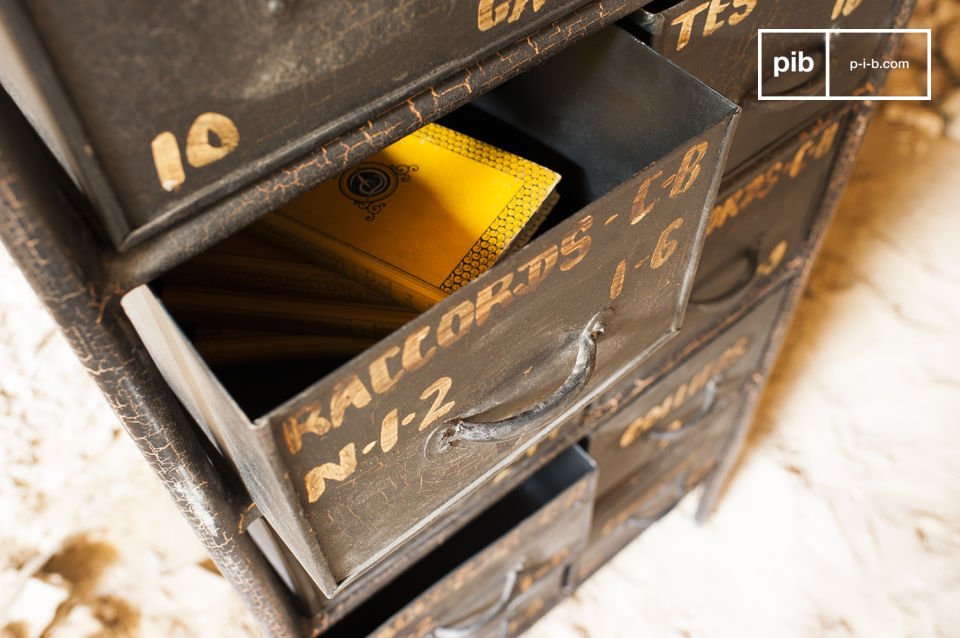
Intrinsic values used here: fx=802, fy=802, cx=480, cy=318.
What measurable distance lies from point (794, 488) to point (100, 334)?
1443mm

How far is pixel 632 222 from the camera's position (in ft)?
1.73

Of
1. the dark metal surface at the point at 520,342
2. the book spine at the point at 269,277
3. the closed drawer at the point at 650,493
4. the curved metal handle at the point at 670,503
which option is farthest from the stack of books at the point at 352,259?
the curved metal handle at the point at 670,503

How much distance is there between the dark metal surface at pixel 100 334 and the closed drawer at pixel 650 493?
2.21ft

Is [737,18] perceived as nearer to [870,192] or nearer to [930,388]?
[930,388]

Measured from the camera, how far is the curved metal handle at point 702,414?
3.67ft

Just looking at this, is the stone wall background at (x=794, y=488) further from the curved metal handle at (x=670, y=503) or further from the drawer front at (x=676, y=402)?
the drawer front at (x=676, y=402)

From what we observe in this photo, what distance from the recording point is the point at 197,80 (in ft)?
1.23

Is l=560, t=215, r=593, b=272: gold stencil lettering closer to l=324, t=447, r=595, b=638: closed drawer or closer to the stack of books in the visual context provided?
the stack of books

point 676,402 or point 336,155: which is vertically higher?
point 336,155

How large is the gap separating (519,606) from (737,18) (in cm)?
82

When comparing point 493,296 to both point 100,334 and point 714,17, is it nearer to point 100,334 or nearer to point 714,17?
point 100,334

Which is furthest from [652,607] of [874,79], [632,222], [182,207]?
[182,207]

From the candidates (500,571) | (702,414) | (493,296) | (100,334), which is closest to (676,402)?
(702,414)

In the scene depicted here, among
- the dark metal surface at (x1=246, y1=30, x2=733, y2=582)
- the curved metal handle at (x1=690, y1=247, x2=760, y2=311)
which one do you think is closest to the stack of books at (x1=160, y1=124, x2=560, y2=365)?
the dark metal surface at (x1=246, y1=30, x2=733, y2=582)
